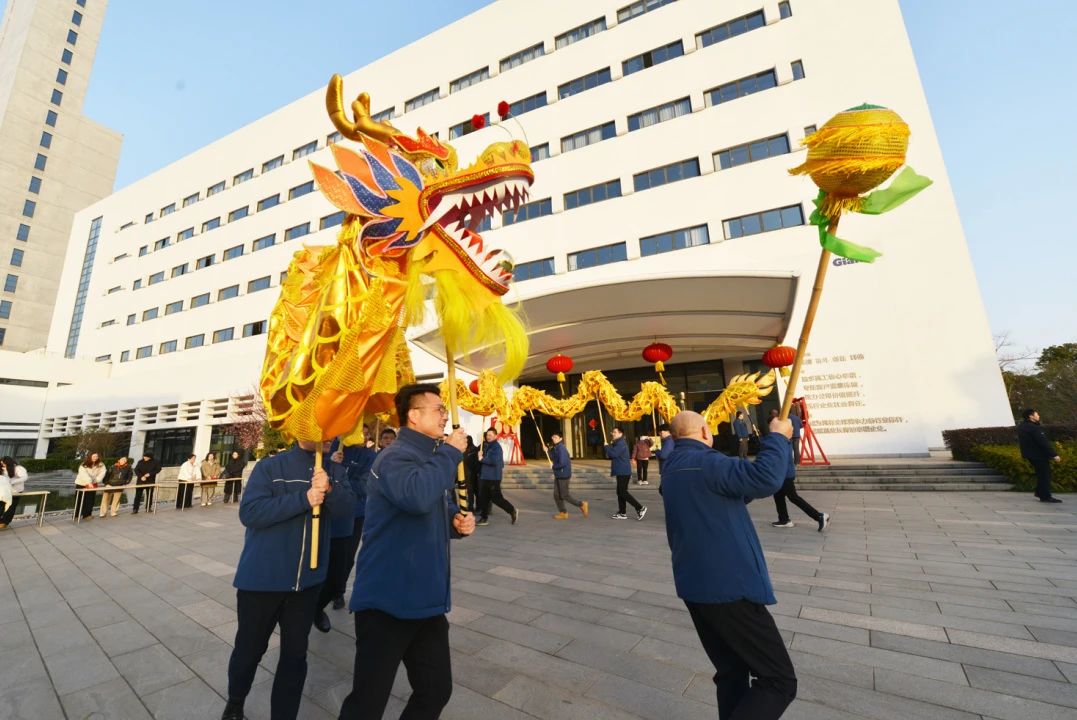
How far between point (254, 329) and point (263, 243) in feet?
18.7

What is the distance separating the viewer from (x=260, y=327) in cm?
2414

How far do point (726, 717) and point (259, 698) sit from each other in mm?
2685

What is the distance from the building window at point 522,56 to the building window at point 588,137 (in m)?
5.10

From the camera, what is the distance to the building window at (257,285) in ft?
82.4

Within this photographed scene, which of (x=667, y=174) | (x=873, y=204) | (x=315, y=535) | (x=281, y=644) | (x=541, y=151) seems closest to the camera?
(x=281, y=644)

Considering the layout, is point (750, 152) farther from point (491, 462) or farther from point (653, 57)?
point (491, 462)

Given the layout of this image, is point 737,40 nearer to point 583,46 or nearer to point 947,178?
point 583,46

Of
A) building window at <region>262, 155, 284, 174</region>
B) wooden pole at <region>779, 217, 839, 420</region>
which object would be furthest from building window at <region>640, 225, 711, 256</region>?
building window at <region>262, 155, 284, 174</region>

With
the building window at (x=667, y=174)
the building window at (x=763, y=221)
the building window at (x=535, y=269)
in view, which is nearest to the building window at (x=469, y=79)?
the building window at (x=667, y=174)

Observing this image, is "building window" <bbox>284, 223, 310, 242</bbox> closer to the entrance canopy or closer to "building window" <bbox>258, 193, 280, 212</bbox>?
"building window" <bbox>258, 193, 280, 212</bbox>

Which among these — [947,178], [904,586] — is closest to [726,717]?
[904,586]

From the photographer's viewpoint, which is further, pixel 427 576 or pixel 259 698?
pixel 259 698

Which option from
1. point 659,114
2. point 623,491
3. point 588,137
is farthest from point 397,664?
point 588,137

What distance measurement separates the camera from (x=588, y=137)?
738 inches
